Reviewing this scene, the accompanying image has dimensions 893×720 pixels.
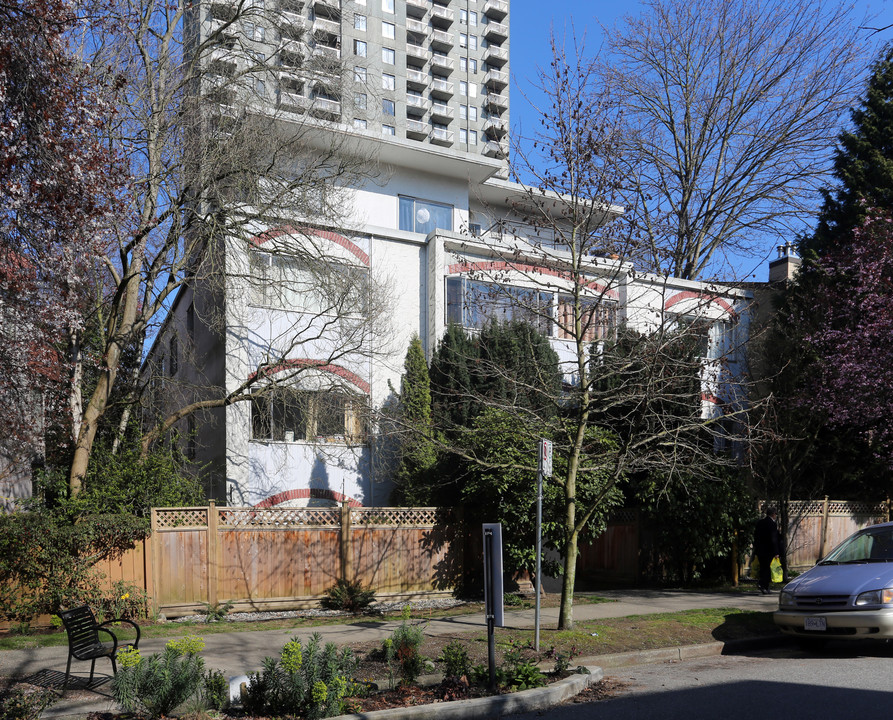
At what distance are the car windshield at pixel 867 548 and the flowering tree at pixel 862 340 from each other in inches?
226

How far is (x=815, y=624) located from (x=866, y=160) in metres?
17.9

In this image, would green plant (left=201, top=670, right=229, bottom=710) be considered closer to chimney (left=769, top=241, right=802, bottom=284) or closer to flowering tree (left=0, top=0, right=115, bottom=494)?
flowering tree (left=0, top=0, right=115, bottom=494)

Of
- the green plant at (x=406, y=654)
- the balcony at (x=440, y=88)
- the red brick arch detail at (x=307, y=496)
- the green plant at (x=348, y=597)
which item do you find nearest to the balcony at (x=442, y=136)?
the balcony at (x=440, y=88)

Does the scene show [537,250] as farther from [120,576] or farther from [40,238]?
[120,576]

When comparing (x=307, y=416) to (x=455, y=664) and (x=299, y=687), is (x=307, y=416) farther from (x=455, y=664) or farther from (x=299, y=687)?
(x=299, y=687)

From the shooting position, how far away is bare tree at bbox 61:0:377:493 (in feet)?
47.8

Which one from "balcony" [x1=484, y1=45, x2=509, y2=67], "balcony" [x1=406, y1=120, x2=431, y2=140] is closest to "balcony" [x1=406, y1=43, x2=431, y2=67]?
"balcony" [x1=406, y1=120, x2=431, y2=140]

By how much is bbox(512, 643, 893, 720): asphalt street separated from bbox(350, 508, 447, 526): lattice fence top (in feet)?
20.1

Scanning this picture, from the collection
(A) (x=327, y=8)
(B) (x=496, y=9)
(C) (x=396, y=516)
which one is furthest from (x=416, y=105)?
(C) (x=396, y=516)

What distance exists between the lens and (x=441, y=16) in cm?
6800

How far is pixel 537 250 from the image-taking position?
38.5ft

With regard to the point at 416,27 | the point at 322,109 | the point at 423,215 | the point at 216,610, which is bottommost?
the point at 216,610

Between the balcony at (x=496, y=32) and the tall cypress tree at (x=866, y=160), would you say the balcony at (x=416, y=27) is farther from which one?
the tall cypress tree at (x=866, y=160)

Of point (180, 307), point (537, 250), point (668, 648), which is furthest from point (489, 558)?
point (180, 307)
